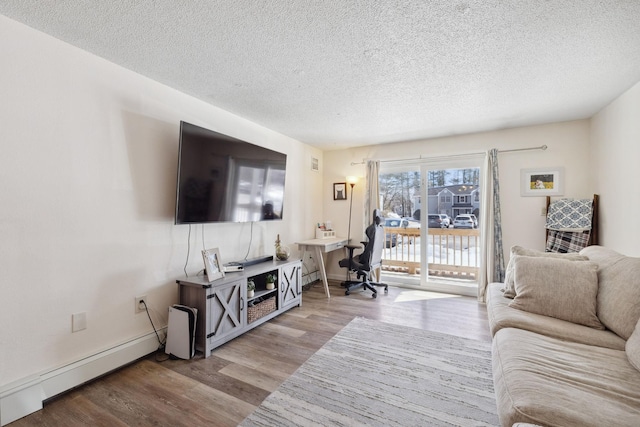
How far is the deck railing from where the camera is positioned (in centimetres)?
421

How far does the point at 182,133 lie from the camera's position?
90.7 inches

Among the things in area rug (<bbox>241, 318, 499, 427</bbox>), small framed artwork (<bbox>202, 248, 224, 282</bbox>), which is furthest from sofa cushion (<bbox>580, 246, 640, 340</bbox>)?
small framed artwork (<bbox>202, 248, 224, 282</bbox>)

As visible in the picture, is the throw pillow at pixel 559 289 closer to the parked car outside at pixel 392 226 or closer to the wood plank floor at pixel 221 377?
the wood plank floor at pixel 221 377

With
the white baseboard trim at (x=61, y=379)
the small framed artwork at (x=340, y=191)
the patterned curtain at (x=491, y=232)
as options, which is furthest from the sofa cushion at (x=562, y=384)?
the small framed artwork at (x=340, y=191)

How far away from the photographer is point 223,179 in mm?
2703

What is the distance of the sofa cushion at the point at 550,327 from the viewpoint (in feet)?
5.27

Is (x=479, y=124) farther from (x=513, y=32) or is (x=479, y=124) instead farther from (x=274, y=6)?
(x=274, y=6)

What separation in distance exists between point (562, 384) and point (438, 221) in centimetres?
326

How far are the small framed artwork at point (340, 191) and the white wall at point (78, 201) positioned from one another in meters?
2.74

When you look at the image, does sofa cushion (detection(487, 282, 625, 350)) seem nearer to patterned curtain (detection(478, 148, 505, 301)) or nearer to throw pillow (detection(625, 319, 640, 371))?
throw pillow (detection(625, 319, 640, 371))

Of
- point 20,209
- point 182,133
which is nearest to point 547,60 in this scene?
point 182,133

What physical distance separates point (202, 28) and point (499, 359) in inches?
102

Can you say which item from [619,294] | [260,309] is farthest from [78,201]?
[619,294]

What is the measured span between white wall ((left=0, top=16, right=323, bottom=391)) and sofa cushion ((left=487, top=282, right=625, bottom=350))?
2.61m
